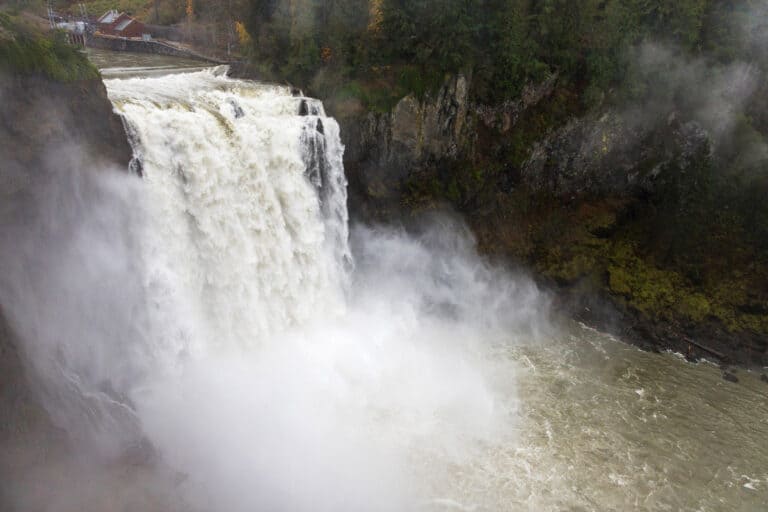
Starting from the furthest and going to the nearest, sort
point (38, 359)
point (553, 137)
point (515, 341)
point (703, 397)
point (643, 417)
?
point (553, 137)
point (515, 341)
point (703, 397)
point (643, 417)
point (38, 359)

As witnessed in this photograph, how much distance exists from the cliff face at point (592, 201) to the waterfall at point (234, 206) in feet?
8.83

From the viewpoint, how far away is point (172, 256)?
14.5 meters

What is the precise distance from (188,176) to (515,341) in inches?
518

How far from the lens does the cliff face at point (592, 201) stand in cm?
1998

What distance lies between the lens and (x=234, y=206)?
15.5 metres

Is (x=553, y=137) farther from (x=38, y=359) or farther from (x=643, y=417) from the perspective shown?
(x=38, y=359)

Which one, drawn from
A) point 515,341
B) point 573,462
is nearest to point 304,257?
point 515,341

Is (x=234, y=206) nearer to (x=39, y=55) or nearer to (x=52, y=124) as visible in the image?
(x=52, y=124)

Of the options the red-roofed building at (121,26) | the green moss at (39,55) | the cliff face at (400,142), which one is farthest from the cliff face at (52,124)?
the red-roofed building at (121,26)

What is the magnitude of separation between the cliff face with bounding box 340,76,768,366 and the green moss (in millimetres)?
9163

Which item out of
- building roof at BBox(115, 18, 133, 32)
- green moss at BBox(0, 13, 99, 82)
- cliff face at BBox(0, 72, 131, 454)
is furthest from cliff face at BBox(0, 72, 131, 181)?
building roof at BBox(115, 18, 133, 32)

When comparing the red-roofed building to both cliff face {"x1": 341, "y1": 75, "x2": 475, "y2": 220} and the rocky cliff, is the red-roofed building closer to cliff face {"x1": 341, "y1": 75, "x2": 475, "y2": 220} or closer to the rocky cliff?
cliff face {"x1": 341, "y1": 75, "x2": 475, "y2": 220}

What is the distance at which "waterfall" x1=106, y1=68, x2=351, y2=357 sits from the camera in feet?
46.2

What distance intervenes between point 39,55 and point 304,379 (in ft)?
36.8
